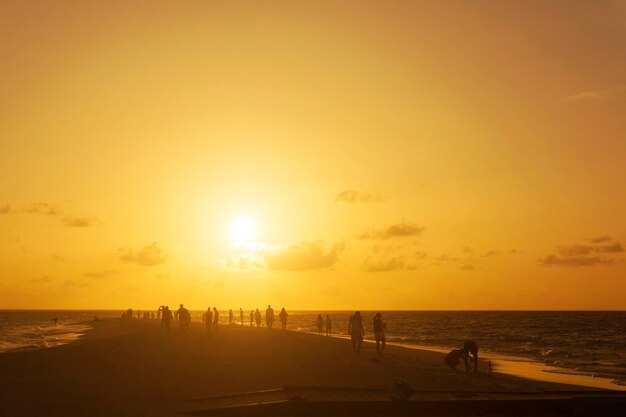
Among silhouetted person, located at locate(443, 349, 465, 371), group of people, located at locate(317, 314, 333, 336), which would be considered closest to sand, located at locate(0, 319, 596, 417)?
silhouetted person, located at locate(443, 349, 465, 371)

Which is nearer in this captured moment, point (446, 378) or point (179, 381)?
point (179, 381)

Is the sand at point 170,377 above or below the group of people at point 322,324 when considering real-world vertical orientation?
below

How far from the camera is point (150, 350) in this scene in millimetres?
31953

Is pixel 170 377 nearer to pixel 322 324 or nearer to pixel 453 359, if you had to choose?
pixel 453 359

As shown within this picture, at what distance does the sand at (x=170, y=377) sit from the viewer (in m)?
15.4

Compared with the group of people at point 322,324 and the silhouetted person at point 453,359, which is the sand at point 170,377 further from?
the group of people at point 322,324

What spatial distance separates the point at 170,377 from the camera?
20.1 metres

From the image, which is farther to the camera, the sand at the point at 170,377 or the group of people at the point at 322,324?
the group of people at the point at 322,324

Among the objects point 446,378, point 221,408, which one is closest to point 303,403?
point 221,408

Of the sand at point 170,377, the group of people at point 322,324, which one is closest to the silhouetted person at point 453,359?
the sand at point 170,377

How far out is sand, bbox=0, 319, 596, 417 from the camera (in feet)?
50.7

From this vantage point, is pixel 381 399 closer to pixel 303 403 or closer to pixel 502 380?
pixel 303 403

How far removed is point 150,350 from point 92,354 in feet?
11.2

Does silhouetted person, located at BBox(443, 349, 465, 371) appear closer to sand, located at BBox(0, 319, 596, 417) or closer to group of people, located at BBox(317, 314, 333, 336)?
sand, located at BBox(0, 319, 596, 417)
